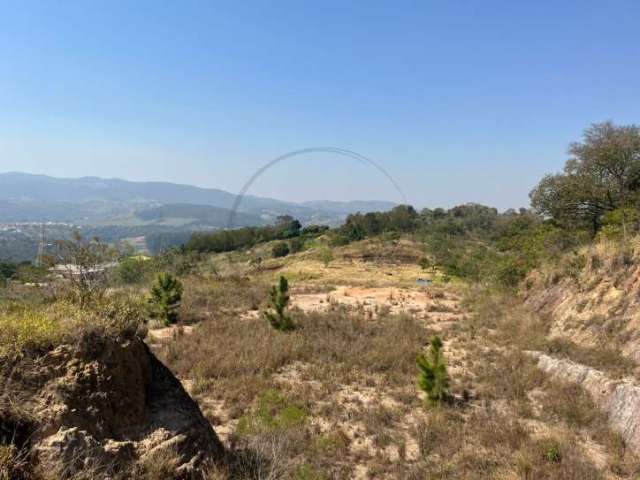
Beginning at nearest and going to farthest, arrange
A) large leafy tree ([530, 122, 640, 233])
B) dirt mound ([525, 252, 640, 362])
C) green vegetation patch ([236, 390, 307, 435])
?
green vegetation patch ([236, 390, 307, 435])
dirt mound ([525, 252, 640, 362])
large leafy tree ([530, 122, 640, 233])

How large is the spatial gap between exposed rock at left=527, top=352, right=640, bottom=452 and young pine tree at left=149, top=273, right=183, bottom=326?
11515mm

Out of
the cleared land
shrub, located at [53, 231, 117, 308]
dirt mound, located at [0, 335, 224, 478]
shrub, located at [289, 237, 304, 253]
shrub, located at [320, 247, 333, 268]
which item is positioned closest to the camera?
dirt mound, located at [0, 335, 224, 478]

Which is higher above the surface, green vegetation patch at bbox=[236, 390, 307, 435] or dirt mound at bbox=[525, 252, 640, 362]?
dirt mound at bbox=[525, 252, 640, 362]

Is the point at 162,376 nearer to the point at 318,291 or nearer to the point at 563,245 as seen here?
the point at 563,245

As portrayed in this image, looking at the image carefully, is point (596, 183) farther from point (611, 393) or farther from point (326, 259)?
point (326, 259)

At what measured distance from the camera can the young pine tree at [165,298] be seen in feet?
47.8

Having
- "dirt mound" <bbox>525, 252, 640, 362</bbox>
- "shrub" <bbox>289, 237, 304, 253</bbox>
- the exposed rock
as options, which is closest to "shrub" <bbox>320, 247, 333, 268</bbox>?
"shrub" <bbox>289, 237, 304, 253</bbox>

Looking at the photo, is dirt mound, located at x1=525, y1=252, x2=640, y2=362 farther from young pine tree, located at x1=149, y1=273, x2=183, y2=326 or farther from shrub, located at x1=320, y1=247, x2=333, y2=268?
shrub, located at x1=320, y1=247, x2=333, y2=268

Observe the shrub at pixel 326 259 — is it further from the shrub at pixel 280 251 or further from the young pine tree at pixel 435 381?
the young pine tree at pixel 435 381

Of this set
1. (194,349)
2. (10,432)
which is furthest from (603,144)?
(10,432)

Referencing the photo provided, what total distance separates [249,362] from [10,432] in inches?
253

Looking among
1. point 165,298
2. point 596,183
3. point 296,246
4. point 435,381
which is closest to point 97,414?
point 435,381

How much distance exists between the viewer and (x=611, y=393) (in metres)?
7.32

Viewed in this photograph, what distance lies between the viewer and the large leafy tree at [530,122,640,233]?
699 inches
